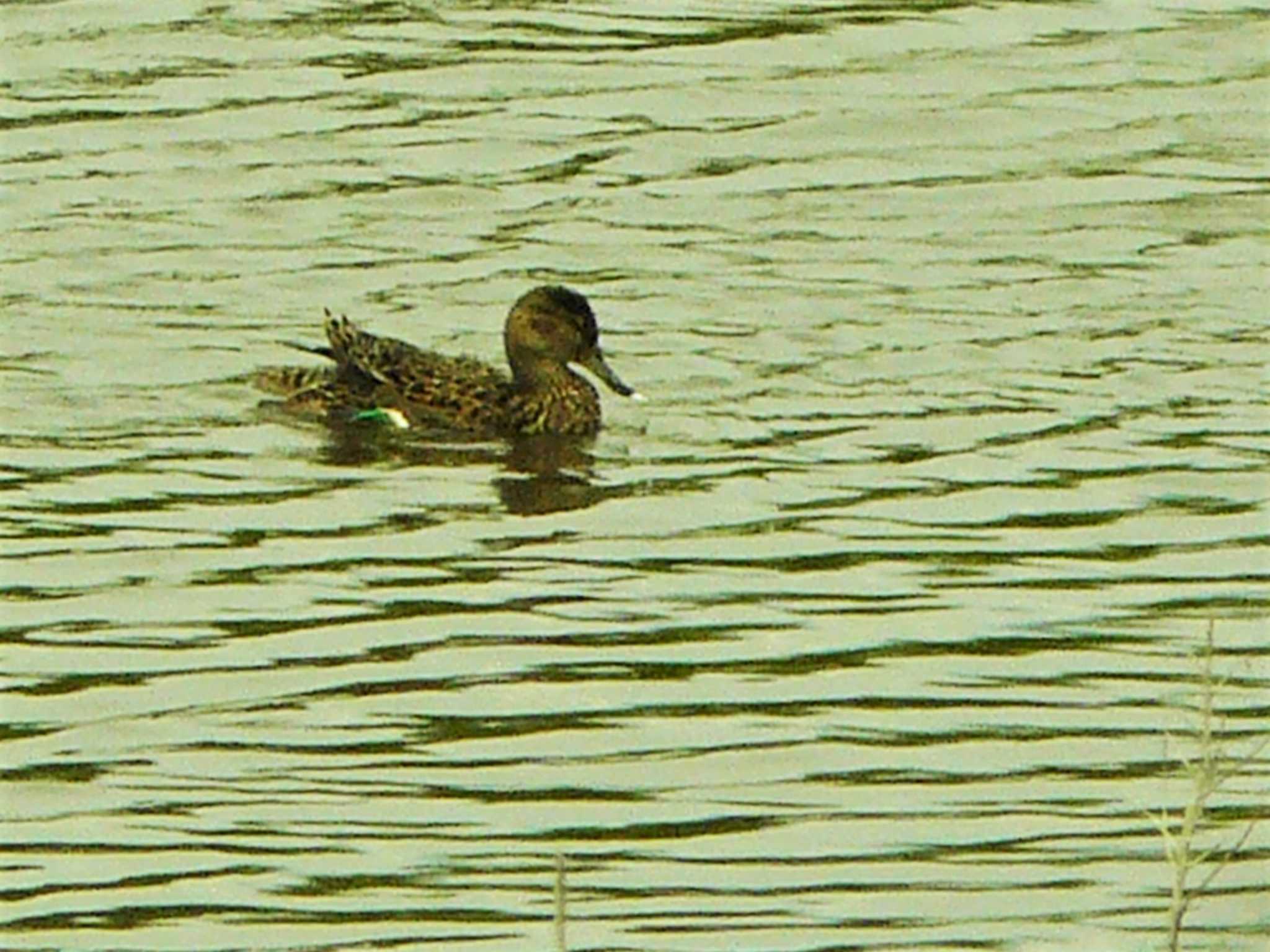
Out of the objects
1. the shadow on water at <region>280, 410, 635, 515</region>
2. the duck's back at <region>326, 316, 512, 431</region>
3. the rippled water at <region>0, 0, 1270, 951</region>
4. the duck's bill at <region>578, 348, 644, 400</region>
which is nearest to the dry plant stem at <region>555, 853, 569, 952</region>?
the rippled water at <region>0, 0, 1270, 951</region>

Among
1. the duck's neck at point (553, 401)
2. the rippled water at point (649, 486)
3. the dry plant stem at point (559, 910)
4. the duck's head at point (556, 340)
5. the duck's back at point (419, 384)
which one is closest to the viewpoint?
the dry plant stem at point (559, 910)

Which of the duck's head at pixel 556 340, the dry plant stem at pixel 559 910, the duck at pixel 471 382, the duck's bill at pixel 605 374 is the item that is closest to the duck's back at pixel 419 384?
the duck at pixel 471 382

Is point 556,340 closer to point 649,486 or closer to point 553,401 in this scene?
point 553,401

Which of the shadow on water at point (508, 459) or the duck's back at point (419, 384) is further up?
the duck's back at point (419, 384)

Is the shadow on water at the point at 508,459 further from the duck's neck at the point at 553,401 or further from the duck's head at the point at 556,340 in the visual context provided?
the duck's head at the point at 556,340

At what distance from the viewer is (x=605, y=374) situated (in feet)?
49.4

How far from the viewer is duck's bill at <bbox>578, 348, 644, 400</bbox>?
15.0 metres

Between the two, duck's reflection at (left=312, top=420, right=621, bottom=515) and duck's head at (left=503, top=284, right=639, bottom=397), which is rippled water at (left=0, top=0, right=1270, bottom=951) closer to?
duck's reflection at (left=312, top=420, right=621, bottom=515)

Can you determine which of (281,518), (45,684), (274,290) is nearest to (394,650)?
(45,684)

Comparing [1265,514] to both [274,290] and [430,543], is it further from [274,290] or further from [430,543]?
[274,290]

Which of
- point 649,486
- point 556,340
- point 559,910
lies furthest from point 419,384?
point 559,910

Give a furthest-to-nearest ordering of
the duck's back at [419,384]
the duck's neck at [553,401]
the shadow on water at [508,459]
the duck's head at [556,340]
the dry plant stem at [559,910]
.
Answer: the duck's head at [556,340]
the duck's neck at [553,401]
the duck's back at [419,384]
the shadow on water at [508,459]
the dry plant stem at [559,910]

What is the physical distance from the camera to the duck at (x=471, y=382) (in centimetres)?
1477

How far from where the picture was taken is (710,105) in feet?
62.8
